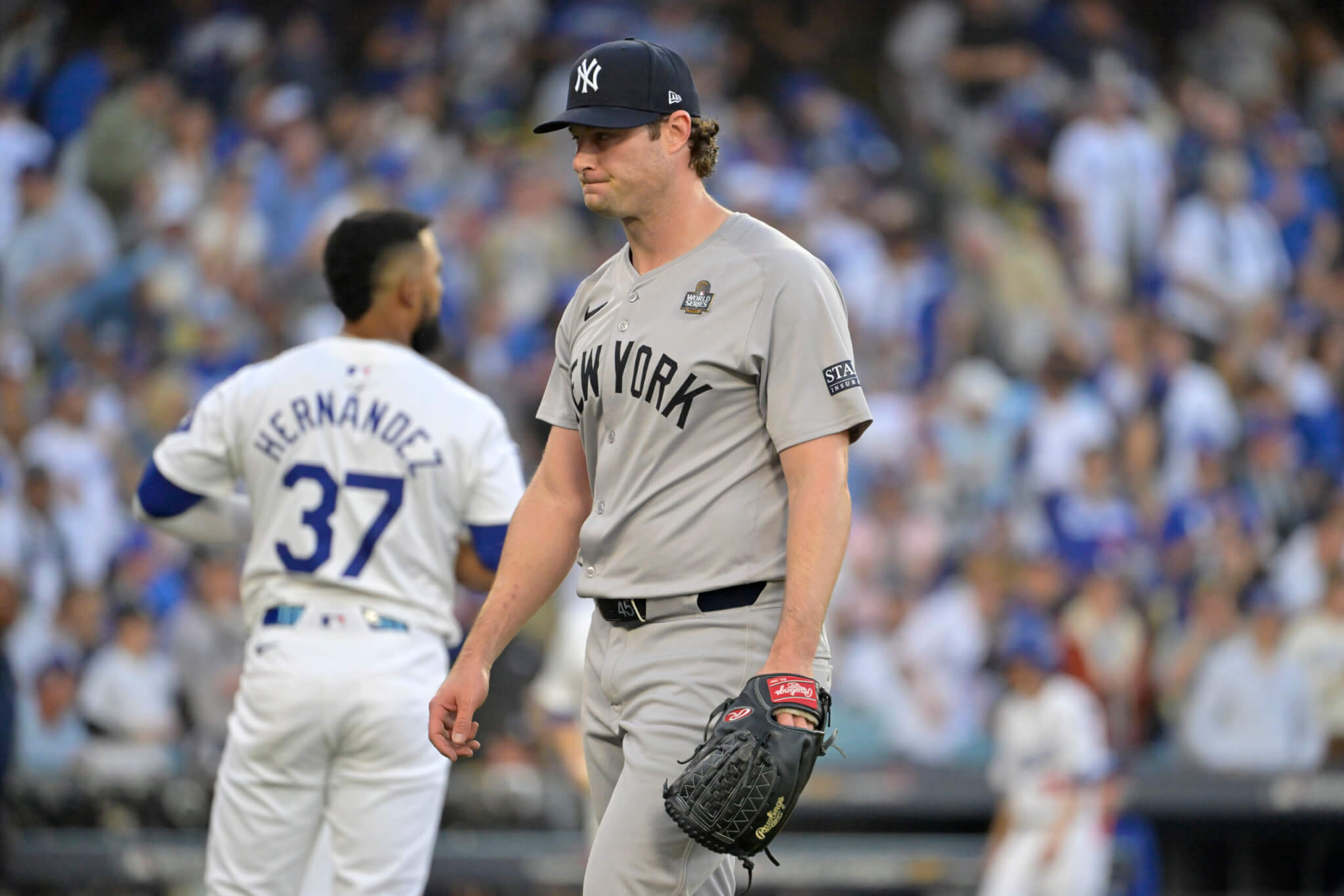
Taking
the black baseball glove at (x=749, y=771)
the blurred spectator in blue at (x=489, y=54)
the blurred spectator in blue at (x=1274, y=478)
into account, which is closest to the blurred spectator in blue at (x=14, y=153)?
the blurred spectator in blue at (x=489, y=54)

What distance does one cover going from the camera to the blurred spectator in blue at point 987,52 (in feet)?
44.1

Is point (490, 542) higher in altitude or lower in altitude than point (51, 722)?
higher

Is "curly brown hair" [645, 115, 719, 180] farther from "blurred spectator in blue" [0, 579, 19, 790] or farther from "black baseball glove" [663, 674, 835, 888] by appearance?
"blurred spectator in blue" [0, 579, 19, 790]

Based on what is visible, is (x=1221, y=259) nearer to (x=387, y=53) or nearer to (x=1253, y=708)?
(x=1253, y=708)

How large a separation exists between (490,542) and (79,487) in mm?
6697

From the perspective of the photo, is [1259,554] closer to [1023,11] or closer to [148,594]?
[1023,11]

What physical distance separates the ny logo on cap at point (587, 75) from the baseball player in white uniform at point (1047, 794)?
6.27 m

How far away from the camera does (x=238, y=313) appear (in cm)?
1150

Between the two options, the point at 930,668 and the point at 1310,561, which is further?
the point at 1310,561

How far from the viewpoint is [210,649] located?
9.13m

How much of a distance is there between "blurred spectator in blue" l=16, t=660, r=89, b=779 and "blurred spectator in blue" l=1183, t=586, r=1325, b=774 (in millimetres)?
6094

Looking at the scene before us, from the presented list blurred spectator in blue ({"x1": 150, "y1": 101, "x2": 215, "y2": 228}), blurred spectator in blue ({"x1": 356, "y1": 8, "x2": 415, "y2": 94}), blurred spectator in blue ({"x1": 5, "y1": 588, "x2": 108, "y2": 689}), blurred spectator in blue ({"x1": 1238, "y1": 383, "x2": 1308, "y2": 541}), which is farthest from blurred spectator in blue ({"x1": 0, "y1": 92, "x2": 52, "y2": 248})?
blurred spectator in blue ({"x1": 1238, "y1": 383, "x2": 1308, "y2": 541})

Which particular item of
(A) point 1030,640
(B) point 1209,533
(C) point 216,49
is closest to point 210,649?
(A) point 1030,640

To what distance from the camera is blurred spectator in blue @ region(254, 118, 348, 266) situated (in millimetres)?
12078
